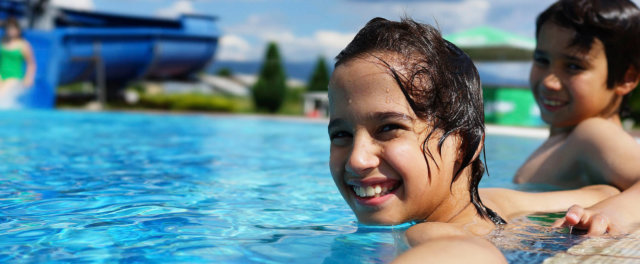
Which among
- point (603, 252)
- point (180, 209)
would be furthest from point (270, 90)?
point (603, 252)

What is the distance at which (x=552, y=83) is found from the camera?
3.54 metres

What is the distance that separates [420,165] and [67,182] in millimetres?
2731

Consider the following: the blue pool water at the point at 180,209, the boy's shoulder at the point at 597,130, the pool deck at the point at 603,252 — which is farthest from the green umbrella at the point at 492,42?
the pool deck at the point at 603,252

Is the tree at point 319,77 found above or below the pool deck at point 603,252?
below

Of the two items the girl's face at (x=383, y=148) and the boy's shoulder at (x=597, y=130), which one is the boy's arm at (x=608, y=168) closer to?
the boy's shoulder at (x=597, y=130)

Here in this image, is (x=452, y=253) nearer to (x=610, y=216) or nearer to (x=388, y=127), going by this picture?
(x=388, y=127)

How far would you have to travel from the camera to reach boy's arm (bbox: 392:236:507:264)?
153 cm

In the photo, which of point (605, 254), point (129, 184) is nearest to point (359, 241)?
point (605, 254)

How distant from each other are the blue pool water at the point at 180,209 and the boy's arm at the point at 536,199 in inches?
15.4

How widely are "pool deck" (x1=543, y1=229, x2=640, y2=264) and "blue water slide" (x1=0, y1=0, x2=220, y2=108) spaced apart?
16.4 meters

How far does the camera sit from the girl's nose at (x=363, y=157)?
6.42ft

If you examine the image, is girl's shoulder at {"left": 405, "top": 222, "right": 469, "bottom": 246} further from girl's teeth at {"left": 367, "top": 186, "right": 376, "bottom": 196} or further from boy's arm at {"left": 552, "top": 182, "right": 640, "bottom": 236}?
boy's arm at {"left": 552, "top": 182, "right": 640, "bottom": 236}

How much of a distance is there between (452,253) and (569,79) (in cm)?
231

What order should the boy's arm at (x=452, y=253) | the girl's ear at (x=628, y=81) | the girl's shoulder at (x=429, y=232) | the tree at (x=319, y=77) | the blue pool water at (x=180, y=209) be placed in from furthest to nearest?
the tree at (x=319, y=77) < the girl's ear at (x=628, y=81) < the blue pool water at (x=180, y=209) < the girl's shoulder at (x=429, y=232) < the boy's arm at (x=452, y=253)
